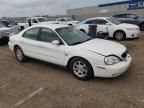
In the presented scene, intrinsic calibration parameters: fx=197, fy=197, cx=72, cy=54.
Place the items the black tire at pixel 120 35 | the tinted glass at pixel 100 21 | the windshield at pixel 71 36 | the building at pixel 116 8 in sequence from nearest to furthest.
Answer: the windshield at pixel 71 36 < the black tire at pixel 120 35 < the tinted glass at pixel 100 21 < the building at pixel 116 8

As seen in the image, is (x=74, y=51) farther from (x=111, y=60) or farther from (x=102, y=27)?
(x=102, y=27)

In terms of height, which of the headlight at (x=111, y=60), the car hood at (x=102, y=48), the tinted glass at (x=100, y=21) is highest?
the tinted glass at (x=100, y=21)

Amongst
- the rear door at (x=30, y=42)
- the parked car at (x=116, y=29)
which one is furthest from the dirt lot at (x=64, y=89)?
the parked car at (x=116, y=29)

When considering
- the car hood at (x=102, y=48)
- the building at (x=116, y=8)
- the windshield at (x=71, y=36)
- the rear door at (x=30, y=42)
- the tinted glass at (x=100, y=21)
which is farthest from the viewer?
the building at (x=116, y=8)

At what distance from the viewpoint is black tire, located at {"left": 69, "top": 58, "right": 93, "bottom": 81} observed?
5387 mm

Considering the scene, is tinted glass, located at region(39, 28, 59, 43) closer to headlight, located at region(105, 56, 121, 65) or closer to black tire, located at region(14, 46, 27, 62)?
black tire, located at region(14, 46, 27, 62)

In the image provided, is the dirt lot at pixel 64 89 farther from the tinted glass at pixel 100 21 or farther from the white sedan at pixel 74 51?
the tinted glass at pixel 100 21

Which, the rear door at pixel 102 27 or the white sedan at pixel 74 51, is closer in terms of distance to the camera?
the white sedan at pixel 74 51

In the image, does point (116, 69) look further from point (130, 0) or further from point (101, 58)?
point (130, 0)

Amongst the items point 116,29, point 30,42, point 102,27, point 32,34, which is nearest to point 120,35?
point 116,29

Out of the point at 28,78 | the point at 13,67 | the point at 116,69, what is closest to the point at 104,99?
the point at 116,69

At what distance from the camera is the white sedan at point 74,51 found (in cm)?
523

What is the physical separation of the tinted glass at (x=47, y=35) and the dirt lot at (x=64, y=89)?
1.05 meters

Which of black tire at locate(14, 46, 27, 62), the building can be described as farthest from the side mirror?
the building
